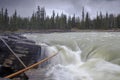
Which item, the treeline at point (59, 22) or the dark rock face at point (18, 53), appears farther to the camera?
the treeline at point (59, 22)

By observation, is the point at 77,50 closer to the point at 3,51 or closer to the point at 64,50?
the point at 64,50

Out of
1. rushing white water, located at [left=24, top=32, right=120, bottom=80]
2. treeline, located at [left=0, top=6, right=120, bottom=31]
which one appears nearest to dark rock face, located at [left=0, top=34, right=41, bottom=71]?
rushing white water, located at [left=24, top=32, right=120, bottom=80]

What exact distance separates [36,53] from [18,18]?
227 ft

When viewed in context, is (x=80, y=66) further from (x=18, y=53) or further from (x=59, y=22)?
(x=59, y=22)

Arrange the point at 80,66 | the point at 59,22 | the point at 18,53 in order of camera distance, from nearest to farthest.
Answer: the point at 18,53, the point at 80,66, the point at 59,22

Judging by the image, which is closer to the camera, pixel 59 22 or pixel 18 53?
pixel 18 53

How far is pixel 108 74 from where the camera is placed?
9.92m

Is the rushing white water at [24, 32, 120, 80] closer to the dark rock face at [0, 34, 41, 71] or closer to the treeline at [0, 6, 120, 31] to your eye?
the dark rock face at [0, 34, 41, 71]

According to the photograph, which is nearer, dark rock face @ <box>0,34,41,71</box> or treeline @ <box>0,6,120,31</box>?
dark rock face @ <box>0,34,41,71</box>

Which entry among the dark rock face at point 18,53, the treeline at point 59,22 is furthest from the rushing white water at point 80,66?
the treeline at point 59,22

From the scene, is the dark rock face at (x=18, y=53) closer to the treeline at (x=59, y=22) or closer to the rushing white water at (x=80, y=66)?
the rushing white water at (x=80, y=66)

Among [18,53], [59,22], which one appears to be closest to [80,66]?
[18,53]

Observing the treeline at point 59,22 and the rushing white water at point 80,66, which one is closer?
the rushing white water at point 80,66

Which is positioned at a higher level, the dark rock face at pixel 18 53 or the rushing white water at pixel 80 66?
the dark rock face at pixel 18 53
